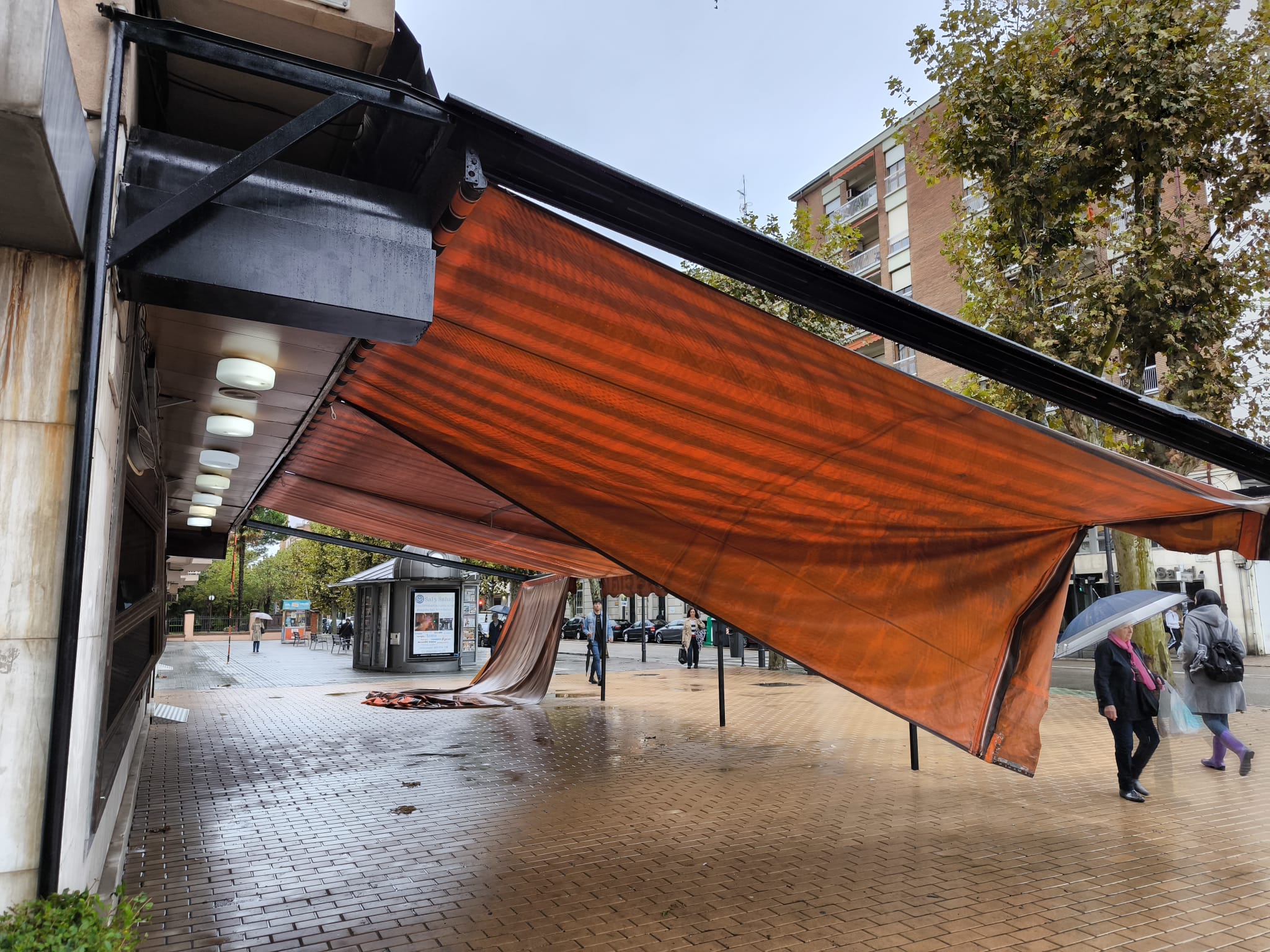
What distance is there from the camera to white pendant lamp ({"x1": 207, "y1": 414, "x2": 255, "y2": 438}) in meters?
5.73

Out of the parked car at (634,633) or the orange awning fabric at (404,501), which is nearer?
the orange awning fabric at (404,501)

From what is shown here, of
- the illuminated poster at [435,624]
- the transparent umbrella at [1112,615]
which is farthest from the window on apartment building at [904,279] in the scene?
the transparent umbrella at [1112,615]

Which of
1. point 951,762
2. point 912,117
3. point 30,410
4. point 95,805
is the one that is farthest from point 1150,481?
point 912,117

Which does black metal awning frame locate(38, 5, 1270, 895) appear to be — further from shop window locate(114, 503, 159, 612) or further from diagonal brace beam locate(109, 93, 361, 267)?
shop window locate(114, 503, 159, 612)

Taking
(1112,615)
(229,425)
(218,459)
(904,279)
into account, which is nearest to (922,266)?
(904,279)

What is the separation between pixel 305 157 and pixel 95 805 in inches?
111

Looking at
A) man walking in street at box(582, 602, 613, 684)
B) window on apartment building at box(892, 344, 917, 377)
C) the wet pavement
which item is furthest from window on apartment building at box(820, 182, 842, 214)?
the wet pavement

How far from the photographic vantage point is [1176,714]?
9.55 meters

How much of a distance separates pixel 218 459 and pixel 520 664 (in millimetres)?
8767

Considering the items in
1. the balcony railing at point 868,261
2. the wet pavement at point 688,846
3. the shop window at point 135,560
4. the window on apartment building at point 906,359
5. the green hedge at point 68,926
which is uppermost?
the balcony railing at point 868,261

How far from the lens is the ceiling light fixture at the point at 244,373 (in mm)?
4434

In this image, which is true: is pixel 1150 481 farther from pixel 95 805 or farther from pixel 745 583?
pixel 95 805

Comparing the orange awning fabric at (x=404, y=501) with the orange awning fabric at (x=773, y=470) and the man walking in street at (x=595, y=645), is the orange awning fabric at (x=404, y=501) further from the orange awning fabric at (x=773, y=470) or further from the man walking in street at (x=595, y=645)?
the man walking in street at (x=595, y=645)

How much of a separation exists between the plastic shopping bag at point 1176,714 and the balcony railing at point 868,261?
2832 cm
